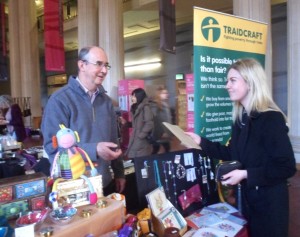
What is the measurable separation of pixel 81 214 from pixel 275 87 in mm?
10935

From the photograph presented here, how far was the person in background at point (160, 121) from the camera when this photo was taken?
16.6ft

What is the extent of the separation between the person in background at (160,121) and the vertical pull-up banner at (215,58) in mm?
2497

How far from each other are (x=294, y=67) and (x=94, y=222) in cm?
597

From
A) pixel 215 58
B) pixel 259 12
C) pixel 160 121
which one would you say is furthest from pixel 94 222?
pixel 259 12

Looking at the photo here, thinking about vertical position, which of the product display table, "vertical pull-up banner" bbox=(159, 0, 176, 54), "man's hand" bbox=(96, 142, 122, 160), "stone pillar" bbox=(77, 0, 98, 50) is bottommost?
the product display table

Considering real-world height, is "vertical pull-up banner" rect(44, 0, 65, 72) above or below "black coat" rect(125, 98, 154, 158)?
above

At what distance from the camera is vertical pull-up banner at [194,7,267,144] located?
7.45ft

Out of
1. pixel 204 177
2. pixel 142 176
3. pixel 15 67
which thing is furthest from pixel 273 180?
pixel 15 67

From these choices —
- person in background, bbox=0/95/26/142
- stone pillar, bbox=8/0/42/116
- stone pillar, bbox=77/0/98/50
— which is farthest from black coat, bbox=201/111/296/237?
stone pillar, bbox=8/0/42/116

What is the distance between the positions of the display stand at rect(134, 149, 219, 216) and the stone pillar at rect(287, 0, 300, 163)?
471cm

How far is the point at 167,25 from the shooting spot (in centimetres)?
616

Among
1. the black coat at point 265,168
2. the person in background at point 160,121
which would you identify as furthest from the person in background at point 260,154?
the person in background at point 160,121

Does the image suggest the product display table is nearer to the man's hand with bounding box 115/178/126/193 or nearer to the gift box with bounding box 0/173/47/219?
the gift box with bounding box 0/173/47/219

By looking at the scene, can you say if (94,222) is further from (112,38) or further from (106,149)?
(112,38)
